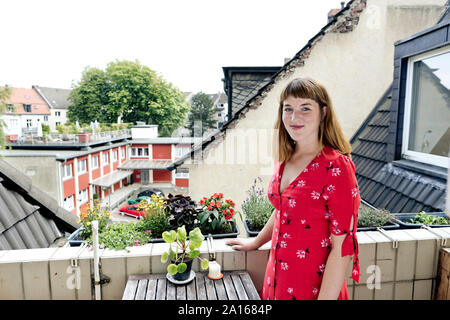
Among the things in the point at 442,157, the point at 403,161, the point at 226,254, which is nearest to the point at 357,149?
the point at 403,161

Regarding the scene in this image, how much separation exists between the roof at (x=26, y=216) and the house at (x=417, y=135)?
9.14 ft

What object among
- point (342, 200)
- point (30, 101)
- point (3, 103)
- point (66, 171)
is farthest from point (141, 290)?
point (30, 101)

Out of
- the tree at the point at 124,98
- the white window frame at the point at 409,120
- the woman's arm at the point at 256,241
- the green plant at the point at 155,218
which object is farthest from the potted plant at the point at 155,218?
the tree at the point at 124,98

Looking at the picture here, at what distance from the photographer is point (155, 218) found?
173 centimetres

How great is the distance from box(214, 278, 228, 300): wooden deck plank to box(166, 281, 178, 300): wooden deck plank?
0.19 meters

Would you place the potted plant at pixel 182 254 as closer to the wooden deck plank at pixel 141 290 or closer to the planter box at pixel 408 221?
the wooden deck plank at pixel 141 290

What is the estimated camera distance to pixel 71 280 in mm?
1419

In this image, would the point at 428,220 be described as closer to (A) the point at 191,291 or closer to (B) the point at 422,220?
(B) the point at 422,220

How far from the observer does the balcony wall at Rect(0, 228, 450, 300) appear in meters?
1.40

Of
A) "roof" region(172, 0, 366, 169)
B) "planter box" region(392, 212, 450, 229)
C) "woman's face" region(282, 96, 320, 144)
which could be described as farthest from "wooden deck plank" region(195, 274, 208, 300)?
"roof" region(172, 0, 366, 169)

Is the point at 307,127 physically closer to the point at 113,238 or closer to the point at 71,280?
the point at 113,238

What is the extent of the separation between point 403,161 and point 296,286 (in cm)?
234
